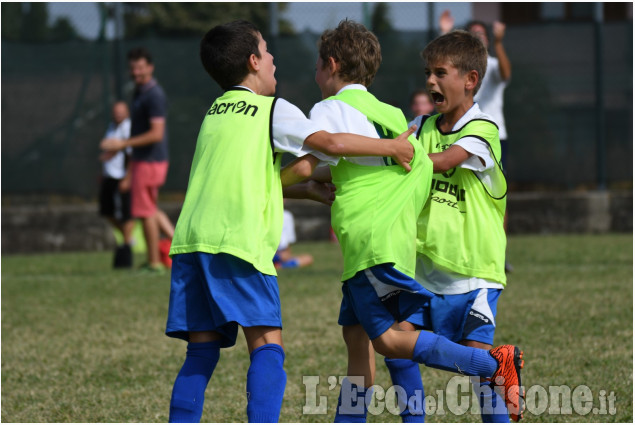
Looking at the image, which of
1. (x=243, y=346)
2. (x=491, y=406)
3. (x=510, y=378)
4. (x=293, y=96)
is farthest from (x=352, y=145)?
(x=293, y=96)

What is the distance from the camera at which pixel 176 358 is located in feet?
17.4

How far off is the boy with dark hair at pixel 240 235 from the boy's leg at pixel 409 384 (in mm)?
510

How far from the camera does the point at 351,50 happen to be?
351 centimetres

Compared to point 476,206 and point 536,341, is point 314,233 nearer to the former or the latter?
point 536,341

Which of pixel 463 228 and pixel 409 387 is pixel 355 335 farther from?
pixel 463 228

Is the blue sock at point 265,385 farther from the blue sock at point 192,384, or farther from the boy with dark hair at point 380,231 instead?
the boy with dark hair at point 380,231

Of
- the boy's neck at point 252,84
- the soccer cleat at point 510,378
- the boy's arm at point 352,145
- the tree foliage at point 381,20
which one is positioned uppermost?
the tree foliage at point 381,20

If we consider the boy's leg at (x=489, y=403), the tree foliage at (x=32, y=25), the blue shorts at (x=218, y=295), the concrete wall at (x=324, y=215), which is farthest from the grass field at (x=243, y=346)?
the tree foliage at (x=32, y=25)

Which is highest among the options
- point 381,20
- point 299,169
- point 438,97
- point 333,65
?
point 381,20

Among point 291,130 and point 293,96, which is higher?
point 293,96

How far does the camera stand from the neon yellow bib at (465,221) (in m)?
3.59

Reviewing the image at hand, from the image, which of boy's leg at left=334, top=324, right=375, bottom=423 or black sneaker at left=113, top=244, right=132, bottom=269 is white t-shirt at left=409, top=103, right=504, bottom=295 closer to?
boy's leg at left=334, top=324, right=375, bottom=423

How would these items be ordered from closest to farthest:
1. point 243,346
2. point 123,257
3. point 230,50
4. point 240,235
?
point 240,235
point 230,50
point 243,346
point 123,257

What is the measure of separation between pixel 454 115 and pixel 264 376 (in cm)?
125
